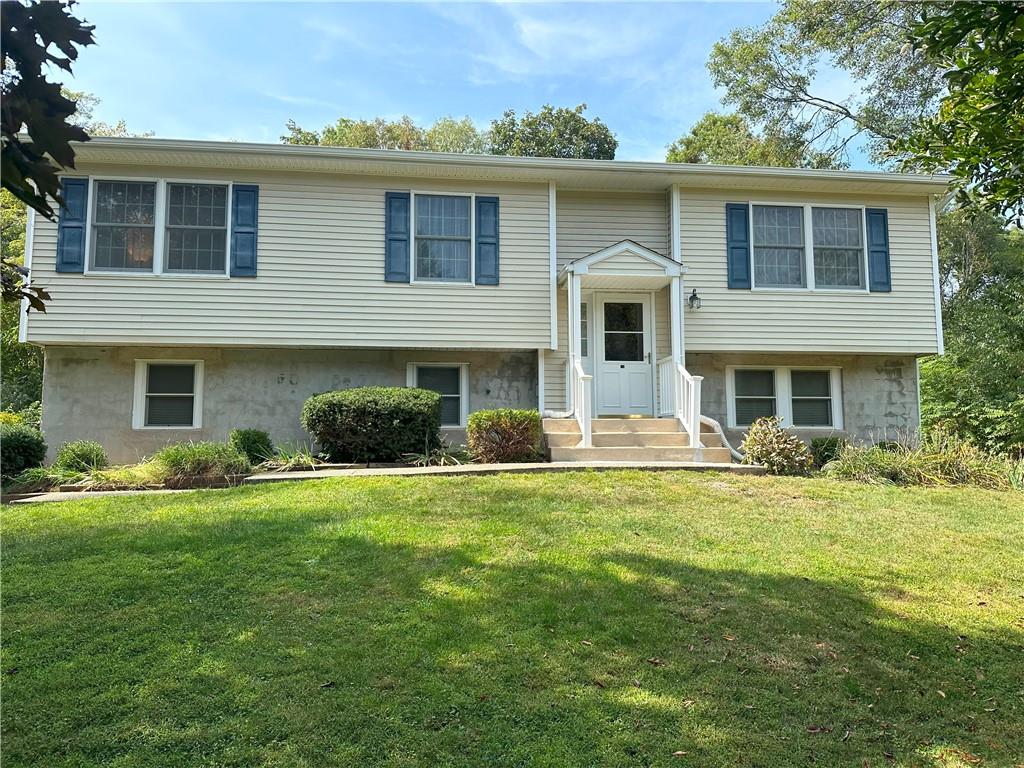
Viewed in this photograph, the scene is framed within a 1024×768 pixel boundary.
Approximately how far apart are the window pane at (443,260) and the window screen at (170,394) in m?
4.14

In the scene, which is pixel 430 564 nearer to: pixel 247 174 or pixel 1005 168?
pixel 1005 168

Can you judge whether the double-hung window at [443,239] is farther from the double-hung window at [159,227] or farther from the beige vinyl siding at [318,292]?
the double-hung window at [159,227]

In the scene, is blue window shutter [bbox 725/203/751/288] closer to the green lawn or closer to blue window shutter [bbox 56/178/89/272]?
the green lawn

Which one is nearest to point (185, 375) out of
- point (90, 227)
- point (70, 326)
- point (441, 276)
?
point (70, 326)

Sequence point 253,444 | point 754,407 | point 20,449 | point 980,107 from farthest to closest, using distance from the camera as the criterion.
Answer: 1. point 754,407
2. point 253,444
3. point 20,449
4. point 980,107

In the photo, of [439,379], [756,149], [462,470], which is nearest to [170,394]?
[439,379]

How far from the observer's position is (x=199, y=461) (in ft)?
26.1

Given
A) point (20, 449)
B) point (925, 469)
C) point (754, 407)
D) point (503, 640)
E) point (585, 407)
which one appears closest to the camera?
point (503, 640)

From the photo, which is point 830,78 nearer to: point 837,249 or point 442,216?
point 837,249

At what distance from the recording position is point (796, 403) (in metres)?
11.5

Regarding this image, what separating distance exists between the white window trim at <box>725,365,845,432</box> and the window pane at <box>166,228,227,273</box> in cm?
882

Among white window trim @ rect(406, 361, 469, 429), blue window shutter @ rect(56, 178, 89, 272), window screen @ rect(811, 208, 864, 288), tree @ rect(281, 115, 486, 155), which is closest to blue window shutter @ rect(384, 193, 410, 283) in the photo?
white window trim @ rect(406, 361, 469, 429)

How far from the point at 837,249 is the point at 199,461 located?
1068 centimetres

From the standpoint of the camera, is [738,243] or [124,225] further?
[738,243]
